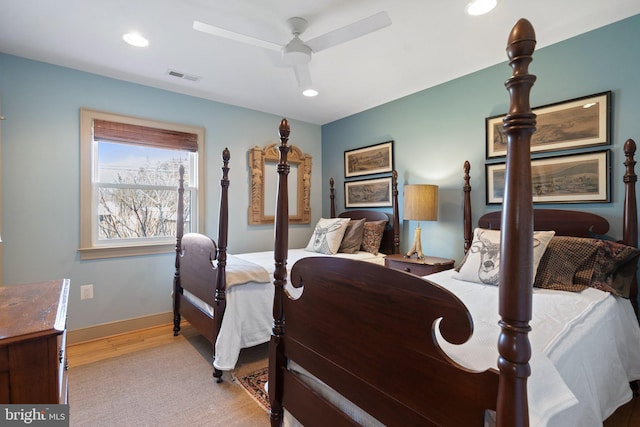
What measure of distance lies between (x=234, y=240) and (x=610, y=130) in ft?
11.8

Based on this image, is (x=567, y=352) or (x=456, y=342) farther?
(x=567, y=352)

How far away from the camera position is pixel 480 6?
1.85m

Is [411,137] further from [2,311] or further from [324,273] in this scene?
[2,311]

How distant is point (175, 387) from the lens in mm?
2086

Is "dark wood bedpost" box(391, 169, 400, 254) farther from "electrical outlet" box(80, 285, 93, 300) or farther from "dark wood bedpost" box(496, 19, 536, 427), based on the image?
"electrical outlet" box(80, 285, 93, 300)

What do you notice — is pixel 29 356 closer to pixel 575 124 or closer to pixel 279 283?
pixel 279 283

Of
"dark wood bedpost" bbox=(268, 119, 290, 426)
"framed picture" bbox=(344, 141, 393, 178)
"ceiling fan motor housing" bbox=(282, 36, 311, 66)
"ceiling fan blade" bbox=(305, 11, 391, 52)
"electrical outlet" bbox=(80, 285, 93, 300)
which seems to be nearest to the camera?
"dark wood bedpost" bbox=(268, 119, 290, 426)

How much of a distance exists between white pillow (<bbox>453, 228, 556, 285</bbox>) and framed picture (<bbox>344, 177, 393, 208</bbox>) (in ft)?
5.00

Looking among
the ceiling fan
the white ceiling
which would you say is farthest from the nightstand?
the ceiling fan

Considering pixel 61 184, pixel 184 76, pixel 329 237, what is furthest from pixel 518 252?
pixel 61 184

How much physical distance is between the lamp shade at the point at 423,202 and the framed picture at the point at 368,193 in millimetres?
671

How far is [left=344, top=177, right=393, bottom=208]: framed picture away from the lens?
12.0 ft

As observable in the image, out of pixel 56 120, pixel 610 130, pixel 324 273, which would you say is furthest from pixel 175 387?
pixel 610 130

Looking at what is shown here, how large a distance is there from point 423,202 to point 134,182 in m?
2.94
